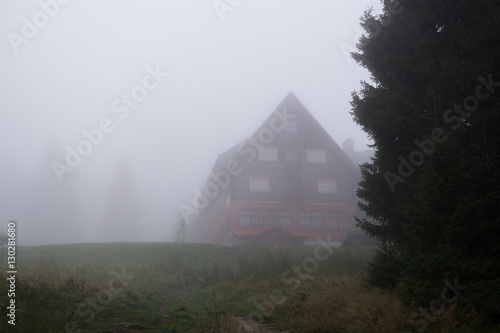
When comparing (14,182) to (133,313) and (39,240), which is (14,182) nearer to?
(39,240)

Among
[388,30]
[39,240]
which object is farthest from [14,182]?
[388,30]

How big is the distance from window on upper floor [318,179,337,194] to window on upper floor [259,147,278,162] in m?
5.60

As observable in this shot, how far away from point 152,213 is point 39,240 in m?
48.0

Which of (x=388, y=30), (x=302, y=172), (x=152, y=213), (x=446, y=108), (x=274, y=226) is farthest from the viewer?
(x=152, y=213)

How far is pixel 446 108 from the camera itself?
28.4ft

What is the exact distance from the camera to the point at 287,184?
42156 millimetres

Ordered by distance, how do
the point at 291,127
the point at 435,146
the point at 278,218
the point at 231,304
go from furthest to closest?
1. the point at 291,127
2. the point at 278,218
3. the point at 231,304
4. the point at 435,146

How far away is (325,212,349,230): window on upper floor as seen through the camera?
4103 centimetres

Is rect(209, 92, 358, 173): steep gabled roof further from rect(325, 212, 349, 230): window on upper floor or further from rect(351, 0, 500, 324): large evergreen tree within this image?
rect(351, 0, 500, 324): large evergreen tree

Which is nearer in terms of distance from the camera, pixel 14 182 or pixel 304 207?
pixel 304 207

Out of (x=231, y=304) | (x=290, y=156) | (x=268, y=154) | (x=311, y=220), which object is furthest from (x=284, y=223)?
(x=231, y=304)

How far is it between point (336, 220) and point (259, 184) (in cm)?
904

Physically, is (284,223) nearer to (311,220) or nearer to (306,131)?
(311,220)

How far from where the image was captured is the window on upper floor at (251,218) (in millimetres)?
39797
